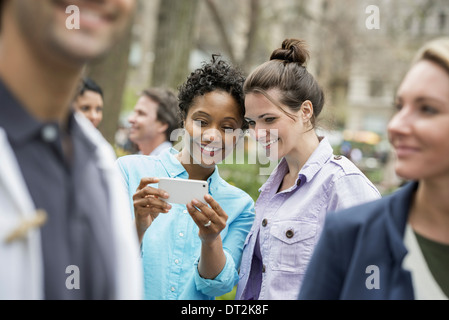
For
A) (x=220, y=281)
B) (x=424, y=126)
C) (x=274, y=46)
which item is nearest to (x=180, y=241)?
(x=220, y=281)

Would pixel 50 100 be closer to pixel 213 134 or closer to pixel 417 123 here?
pixel 417 123

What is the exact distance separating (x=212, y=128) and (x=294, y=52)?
2.02 ft

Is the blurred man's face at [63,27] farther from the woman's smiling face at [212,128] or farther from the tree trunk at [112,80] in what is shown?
the tree trunk at [112,80]

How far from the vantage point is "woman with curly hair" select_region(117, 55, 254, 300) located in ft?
8.13

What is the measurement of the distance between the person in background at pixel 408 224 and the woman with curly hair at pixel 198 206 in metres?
0.77

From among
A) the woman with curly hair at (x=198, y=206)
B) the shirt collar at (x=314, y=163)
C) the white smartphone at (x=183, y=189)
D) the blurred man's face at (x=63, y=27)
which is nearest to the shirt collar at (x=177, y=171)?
the woman with curly hair at (x=198, y=206)

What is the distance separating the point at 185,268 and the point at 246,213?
0.44 m

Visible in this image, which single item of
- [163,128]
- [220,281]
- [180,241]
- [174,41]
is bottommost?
[220,281]

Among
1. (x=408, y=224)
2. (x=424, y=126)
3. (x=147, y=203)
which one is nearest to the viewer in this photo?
(x=424, y=126)

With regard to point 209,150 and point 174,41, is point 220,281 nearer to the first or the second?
point 209,150

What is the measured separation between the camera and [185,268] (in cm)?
267

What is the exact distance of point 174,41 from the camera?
891 centimetres

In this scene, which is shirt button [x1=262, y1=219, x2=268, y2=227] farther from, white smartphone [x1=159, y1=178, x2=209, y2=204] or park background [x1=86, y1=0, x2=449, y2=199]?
park background [x1=86, y1=0, x2=449, y2=199]

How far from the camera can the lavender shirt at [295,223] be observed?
2.45 meters
